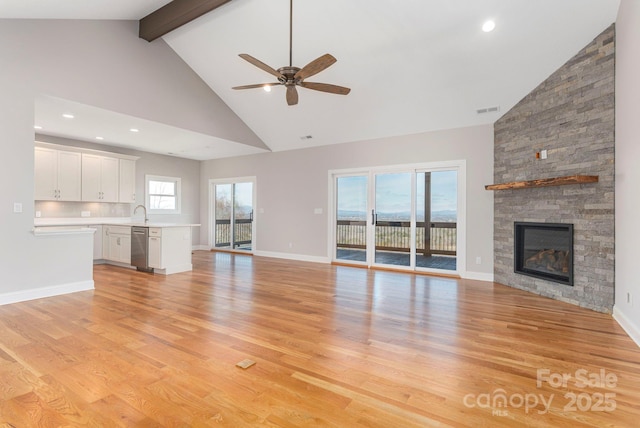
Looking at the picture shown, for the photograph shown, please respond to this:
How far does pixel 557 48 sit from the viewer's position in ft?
13.4

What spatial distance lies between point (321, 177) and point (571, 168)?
4602 millimetres

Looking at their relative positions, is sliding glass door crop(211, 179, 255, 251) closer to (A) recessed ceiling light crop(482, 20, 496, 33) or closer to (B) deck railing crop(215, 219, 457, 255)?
(B) deck railing crop(215, 219, 457, 255)

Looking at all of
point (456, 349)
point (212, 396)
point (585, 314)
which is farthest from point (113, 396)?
point (585, 314)

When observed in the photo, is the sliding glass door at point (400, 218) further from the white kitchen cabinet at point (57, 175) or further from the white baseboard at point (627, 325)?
the white kitchen cabinet at point (57, 175)

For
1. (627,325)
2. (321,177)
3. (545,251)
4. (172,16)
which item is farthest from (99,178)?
(627,325)

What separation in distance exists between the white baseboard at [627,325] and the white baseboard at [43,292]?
649 centimetres

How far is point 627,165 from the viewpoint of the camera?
3309mm

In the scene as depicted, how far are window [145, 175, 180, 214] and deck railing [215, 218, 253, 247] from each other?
128cm

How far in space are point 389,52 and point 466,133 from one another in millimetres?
2114

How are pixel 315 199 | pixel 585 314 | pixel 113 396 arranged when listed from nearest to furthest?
pixel 113 396, pixel 585 314, pixel 315 199

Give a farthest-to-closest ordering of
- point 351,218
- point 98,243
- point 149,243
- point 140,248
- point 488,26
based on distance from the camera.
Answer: point 351,218 < point 98,243 < point 140,248 < point 149,243 < point 488,26

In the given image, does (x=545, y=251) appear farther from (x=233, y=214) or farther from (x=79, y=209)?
(x=79, y=209)

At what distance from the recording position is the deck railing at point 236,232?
29.2ft

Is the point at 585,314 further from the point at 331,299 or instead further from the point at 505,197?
the point at 331,299
